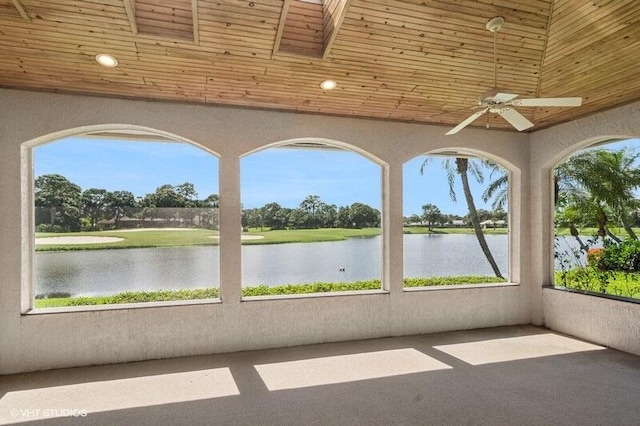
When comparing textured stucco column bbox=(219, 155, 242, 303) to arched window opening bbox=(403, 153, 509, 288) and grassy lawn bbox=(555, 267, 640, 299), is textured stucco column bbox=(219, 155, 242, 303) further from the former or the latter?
grassy lawn bbox=(555, 267, 640, 299)

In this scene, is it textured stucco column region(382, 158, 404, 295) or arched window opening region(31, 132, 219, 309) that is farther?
textured stucco column region(382, 158, 404, 295)

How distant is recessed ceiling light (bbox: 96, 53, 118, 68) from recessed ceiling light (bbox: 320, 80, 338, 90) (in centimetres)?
210

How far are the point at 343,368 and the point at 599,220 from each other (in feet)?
13.0

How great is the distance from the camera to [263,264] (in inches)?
197

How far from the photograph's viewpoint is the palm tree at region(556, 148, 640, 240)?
4668mm

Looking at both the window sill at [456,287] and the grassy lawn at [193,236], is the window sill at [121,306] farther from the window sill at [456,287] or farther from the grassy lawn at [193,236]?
the window sill at [456,287]

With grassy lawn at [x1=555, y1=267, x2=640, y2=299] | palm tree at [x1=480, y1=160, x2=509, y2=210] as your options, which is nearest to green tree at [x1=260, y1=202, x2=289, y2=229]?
palm tree at [x1=480, y1=160, x2=509, y2=210]

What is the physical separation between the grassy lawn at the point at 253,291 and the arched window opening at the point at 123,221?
0.04 feet

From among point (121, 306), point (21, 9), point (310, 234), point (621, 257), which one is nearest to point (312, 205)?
point (310, 234)

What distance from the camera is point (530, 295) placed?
574cm

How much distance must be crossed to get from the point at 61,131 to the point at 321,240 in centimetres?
340

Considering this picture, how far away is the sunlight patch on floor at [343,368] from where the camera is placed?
3697mm

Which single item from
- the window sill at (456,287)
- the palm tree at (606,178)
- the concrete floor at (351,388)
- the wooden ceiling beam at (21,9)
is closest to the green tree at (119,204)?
the concrete floor at (351,388)

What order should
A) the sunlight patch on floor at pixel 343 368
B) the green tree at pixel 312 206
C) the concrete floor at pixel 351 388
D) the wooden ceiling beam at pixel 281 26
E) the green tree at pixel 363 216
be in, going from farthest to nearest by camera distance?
the green tree at pixel 363 216, the green tree at pixel 312 206, the sunlight patch on floor at pixel 343 368, the wooden ceiling beam at pixel 281 26, the concrete floor at pixel 351 388
